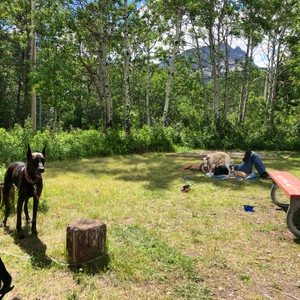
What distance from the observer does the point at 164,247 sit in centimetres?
469

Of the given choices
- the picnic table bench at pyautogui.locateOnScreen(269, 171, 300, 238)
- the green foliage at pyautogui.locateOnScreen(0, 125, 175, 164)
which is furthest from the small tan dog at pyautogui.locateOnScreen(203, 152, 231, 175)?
the green foliage at pyautogui.locateOnScreen(0, 125, 175, 164)

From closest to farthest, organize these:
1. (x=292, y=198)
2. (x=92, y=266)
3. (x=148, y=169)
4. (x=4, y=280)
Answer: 1. (x=4, y=280)
2. (x=92, y=266)
3. (x=292, y=198)
4. (x=148, y=169)

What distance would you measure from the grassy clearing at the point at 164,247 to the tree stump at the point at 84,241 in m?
0.18

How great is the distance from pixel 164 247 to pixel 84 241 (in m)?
1.27

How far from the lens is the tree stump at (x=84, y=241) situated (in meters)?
4.07

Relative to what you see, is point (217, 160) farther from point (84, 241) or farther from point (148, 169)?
point (84, 241)

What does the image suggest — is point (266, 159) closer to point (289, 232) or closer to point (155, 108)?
point (289, 232)

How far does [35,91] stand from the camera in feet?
49.3

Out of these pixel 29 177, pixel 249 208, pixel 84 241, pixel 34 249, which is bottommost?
pixel 34 249

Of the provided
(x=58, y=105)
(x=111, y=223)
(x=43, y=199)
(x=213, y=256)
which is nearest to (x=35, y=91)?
(x=58, y=105)

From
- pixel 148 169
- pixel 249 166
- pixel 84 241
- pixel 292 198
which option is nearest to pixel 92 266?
pixel 84 241

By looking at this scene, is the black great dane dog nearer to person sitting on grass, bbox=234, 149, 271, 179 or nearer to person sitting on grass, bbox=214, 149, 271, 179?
person sitting on grass, bbox=214, 149, 271, 179

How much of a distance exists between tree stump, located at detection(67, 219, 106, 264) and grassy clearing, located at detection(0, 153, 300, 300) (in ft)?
0.61

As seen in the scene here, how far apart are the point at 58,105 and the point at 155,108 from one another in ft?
90.1
